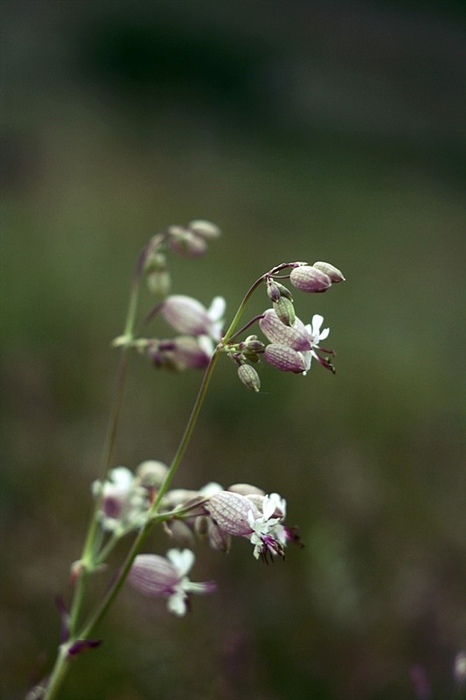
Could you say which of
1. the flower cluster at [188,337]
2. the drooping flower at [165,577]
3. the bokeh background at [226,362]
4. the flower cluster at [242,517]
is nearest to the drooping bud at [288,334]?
the flower cluster at [242,517]

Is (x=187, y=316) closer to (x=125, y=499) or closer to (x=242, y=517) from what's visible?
(x=125, y=499)

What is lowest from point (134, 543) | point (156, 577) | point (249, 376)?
point (156, 577)

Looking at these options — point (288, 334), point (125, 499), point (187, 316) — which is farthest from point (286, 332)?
point (125, 499)

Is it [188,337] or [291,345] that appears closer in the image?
[291,345]

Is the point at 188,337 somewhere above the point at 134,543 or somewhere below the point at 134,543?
above

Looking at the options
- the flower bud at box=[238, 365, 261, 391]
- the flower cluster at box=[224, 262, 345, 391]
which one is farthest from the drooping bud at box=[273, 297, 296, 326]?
the flower bud at box=[238, 365, 261, 391]

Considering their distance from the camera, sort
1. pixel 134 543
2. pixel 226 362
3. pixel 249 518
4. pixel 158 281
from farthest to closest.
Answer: pixel 226 362
pixel 158 281
pixel 134 543
pixel 249 518
